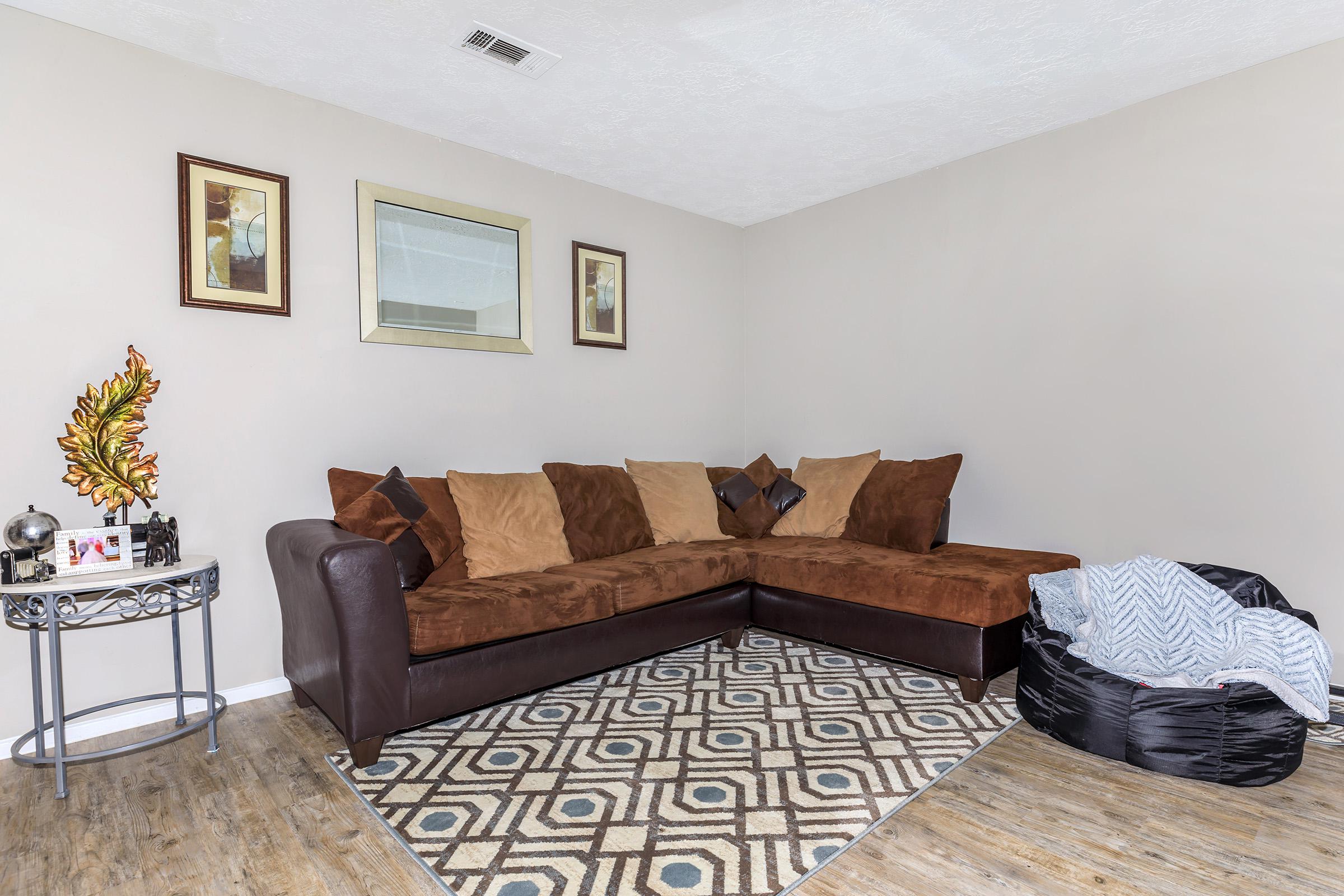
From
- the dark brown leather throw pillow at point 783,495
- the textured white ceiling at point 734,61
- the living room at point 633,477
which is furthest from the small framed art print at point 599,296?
the dark brown leather throw pillow at point 783,495

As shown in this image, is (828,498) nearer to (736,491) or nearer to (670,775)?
(736,491)

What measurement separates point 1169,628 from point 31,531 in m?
3.99

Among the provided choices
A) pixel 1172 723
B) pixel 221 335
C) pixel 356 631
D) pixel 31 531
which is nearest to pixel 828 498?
pixel 1172 723

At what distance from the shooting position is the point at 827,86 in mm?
3152

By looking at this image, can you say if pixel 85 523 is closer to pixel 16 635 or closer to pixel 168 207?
pixel 16 635

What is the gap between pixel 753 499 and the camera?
14.3 ft

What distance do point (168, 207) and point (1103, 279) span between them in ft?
14.1

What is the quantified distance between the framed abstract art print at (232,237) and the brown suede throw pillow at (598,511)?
1.55 metres

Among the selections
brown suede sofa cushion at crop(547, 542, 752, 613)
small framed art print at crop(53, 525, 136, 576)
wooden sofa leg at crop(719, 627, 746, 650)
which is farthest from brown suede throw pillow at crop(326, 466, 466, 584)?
wooden sofa leg at crop(719, 627, 746, 650)

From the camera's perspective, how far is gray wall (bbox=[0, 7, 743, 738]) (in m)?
2.59

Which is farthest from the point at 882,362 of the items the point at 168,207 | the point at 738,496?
the point at 168,207

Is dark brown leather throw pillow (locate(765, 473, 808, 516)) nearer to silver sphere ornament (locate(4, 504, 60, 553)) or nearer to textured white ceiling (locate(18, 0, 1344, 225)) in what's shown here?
textured white ceiling (locate(18, 0, 1344, 225))

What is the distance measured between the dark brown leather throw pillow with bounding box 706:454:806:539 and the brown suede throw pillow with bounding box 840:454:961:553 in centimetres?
46

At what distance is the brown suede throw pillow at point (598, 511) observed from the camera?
3633 millimetres
